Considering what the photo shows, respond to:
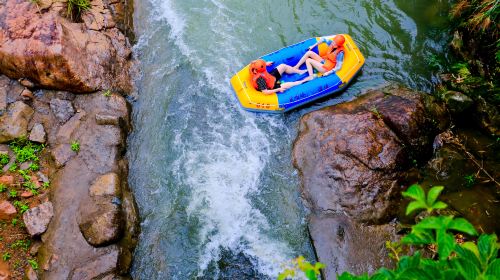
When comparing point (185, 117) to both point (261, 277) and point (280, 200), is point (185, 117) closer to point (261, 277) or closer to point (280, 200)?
point (280, 200)

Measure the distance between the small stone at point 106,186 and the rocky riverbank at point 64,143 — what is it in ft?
0.05

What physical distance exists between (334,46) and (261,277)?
172 inches

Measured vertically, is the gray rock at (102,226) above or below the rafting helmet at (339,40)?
below

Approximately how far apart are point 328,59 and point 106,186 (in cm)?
456

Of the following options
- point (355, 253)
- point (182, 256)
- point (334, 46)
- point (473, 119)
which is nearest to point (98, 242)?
point (182, 256)

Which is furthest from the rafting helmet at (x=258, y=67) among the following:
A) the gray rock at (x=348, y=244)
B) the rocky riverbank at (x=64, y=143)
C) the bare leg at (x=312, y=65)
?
the gray rock at (x=348, y=244)

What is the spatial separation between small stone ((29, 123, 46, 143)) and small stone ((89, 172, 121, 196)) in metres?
1.27

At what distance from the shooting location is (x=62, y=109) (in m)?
6.71

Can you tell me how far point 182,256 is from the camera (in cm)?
566

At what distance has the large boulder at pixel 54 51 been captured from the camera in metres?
6.68

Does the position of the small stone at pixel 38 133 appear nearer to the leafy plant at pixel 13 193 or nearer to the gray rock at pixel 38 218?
the leafy plant at pixel 13 193

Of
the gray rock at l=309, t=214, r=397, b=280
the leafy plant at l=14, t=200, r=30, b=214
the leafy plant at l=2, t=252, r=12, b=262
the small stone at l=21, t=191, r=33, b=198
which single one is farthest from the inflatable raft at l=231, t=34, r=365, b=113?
the leafy plant at l=2, t=252, r=12, b=262

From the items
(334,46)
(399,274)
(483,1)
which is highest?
(399,274)

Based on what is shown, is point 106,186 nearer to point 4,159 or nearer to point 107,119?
point 107,119
